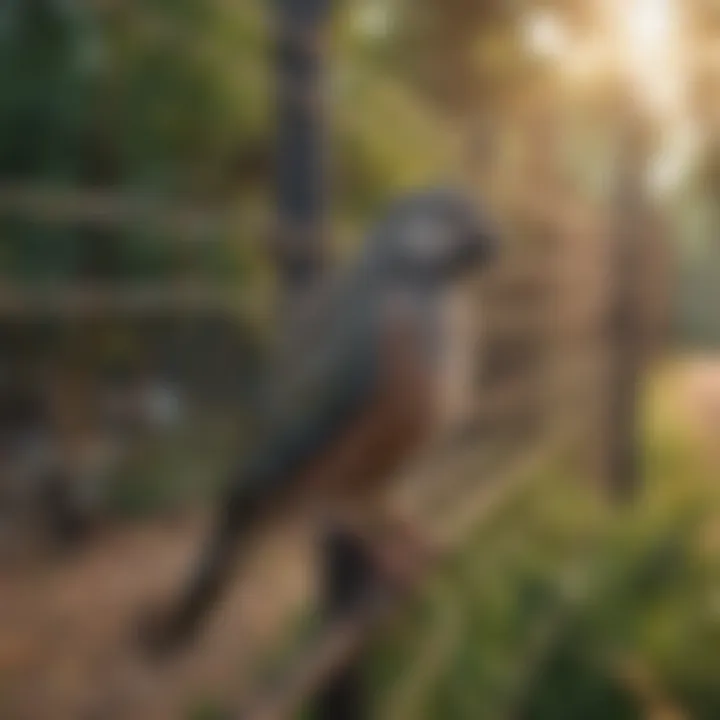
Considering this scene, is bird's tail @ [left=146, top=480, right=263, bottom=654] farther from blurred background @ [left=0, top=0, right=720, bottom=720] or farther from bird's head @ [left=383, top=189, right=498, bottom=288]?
bird's head @ [left=383, top=189, right=498, bottom=288]

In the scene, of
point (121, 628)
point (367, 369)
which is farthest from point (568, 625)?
point (121, 628)

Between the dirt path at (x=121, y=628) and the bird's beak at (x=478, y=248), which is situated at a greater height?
the bird's beak at (x=478, y=248)

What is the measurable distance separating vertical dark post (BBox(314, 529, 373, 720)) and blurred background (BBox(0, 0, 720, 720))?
4 cm

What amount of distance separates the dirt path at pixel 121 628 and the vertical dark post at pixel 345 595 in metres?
0.13

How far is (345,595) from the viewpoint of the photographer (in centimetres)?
126

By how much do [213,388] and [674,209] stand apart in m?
1.07

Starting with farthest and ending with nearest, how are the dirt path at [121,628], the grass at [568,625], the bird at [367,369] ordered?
1. the grass at [568,625]
2. the bird at [367,369]
3. the dirt path at [121,628]

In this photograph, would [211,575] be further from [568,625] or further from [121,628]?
[568,625]

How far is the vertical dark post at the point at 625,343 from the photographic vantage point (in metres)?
2.71

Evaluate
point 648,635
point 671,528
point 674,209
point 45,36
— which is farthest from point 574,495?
point 45,36

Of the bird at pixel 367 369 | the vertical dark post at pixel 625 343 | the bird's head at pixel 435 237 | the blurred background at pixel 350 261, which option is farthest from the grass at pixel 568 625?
the vertical dark post at pixel 625 343

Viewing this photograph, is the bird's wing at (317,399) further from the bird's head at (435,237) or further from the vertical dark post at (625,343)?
the vertical dark post at (625,343)

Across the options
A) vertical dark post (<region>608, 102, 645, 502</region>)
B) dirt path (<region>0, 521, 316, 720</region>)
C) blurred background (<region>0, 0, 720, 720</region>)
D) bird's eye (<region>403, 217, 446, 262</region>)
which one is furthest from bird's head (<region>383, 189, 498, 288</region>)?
vertical dark post (<region>608, 102, 645, 502</region>)

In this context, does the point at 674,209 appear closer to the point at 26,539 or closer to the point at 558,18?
the point at 558,18
